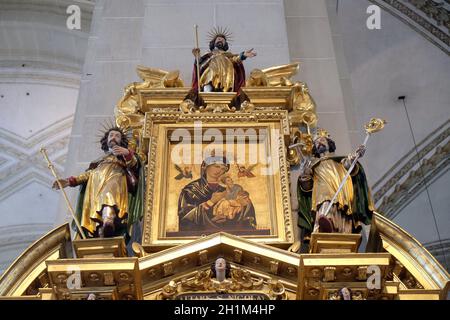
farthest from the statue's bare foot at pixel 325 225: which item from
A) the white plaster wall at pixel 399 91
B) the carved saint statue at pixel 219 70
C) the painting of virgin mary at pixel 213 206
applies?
the white plaster wall at pixel 399 91

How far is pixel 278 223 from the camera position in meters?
5.62

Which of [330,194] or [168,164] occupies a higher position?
[168,164]

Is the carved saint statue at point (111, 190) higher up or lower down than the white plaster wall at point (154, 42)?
lower down

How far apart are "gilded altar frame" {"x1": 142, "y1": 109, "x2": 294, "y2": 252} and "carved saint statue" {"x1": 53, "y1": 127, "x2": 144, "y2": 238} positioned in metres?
0.13

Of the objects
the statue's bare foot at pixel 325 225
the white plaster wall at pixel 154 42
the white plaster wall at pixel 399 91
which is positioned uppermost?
the white plaster wall at pixel 399 91

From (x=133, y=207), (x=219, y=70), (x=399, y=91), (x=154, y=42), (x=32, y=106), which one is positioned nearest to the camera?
(x=133, y=207)

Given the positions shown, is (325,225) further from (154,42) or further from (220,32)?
(154,42)

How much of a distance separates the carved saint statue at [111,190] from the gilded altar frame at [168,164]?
0.43 ft

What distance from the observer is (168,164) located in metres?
6.10

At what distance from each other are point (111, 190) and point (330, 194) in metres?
1.60

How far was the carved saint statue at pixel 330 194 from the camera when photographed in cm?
536

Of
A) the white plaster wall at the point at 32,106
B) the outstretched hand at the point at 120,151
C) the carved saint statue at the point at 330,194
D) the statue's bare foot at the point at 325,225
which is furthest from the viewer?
the white plaster wall at the point at 32,106

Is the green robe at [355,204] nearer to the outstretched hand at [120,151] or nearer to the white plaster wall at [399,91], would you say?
the outstretched hand at [120,151]

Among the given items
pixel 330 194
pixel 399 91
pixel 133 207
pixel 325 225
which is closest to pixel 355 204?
pixel 330 194
